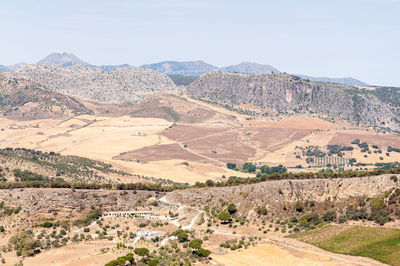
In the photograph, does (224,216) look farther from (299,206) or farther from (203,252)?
(203,252)

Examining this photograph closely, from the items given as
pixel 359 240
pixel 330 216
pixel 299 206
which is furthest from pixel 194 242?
pixel 299 206

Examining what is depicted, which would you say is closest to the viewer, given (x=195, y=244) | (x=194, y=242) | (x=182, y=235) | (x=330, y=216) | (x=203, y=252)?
(x=203, y=252)

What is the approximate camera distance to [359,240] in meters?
77.6

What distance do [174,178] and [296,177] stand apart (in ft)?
299

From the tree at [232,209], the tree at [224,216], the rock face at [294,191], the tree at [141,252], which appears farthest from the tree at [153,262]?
the rock face at [294,191]

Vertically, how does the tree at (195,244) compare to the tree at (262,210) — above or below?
below

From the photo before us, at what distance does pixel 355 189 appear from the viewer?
96.8 metres

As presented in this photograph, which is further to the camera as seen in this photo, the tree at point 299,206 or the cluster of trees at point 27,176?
the cluster of trees at point 27,176

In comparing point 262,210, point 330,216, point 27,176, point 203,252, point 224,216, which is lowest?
point 27,176

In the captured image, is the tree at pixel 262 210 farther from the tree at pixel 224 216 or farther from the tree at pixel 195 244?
the tree at pixel 195 244

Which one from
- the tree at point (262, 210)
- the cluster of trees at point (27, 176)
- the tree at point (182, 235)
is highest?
the tree at point (262, 210)

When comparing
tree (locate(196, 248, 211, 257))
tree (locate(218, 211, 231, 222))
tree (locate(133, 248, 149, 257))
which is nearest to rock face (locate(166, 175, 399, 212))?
tree (locate(218, 211, 231, 222))

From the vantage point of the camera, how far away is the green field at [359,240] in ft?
231

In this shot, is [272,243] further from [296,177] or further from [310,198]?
[296,177]
